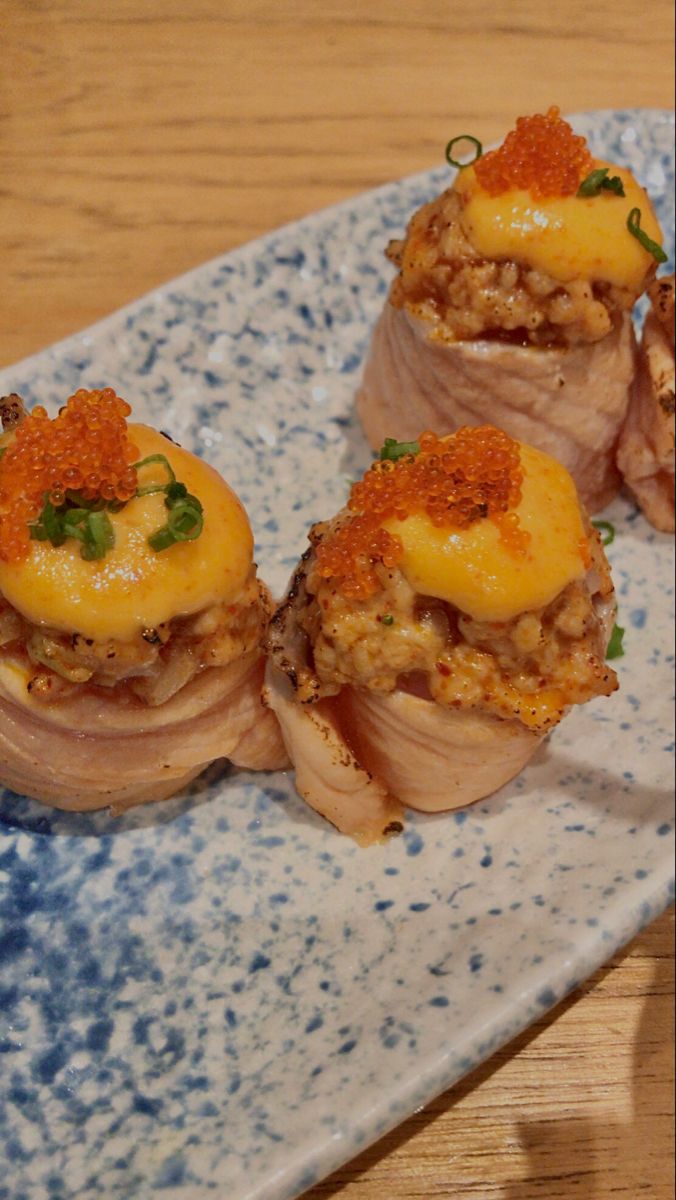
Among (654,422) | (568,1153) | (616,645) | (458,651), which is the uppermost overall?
(654,422)

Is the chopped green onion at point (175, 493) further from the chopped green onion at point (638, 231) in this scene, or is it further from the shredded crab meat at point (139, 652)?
the chopped green onion at point (638, 231)

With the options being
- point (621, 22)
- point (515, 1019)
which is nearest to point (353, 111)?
point (621, 22)

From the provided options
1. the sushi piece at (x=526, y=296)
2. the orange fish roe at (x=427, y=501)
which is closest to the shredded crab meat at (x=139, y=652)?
the orange fish roe at (x=427, y=501)

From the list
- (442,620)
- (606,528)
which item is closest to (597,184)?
(606,528)

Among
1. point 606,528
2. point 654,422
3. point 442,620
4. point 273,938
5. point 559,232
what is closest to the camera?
point 442,620

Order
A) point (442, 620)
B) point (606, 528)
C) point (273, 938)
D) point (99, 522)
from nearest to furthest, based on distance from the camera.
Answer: point (99, 522) < point (442, 620) < point (273, 938) < point (606, 528)

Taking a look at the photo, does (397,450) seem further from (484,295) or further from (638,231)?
(638,231)

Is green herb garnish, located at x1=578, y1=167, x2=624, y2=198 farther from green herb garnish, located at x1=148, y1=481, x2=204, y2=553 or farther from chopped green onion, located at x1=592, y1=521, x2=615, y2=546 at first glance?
green herb garnish, located at x1=148, y1=481, x2=204, y2=553

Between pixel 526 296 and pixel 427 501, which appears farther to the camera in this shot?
pixel 526 296

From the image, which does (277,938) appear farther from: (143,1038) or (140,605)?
(140,605)
